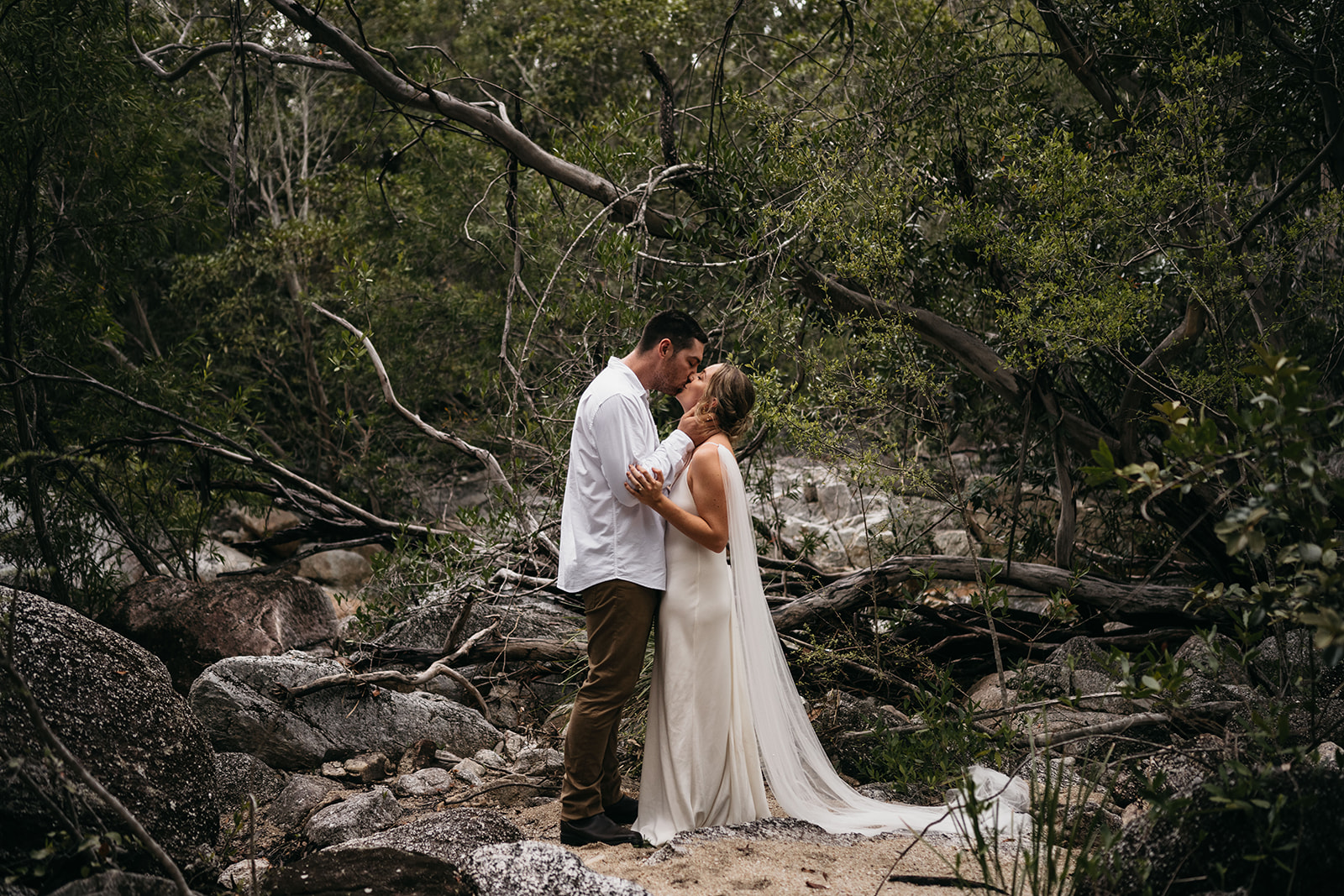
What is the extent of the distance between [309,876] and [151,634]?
4.43 meters

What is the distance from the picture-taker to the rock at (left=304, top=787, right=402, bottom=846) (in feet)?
13.7

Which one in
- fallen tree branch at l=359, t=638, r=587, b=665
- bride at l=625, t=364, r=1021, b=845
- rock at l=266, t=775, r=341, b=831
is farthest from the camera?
fallen tree branch at l=359, t=638, r=587, b=665

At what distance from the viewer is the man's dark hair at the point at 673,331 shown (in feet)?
13.9

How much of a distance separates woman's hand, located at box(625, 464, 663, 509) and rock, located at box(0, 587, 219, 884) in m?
2.07

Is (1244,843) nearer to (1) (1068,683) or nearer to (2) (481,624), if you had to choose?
(1) (1068,683)

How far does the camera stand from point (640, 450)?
4102 millimetres

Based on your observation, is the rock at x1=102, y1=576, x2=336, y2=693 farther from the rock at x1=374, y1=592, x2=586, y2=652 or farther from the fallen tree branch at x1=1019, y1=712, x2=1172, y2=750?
the fallen tree branch at x1=1019, y1=712, x2=1172, y2=750

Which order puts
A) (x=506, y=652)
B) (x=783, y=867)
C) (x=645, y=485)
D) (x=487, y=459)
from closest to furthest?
(x=783, y=867) → (x=645, y=485) → (x=506, y=652) → (x=487, y=459)

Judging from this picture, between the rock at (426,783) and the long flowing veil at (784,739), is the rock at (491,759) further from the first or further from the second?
the long flowing veil at (784,739)

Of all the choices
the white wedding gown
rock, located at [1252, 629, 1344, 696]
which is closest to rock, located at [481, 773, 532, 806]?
the white wedding gown

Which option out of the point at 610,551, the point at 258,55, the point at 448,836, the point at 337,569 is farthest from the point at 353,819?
the point at 337,569

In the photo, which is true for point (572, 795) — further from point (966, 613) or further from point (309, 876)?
point (966, 613)

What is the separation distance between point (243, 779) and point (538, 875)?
235 centimetres

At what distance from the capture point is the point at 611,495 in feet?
13.5
